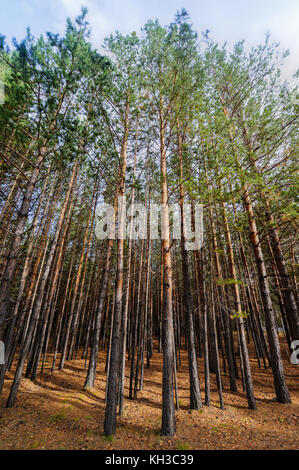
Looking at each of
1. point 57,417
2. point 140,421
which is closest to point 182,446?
point 140,421

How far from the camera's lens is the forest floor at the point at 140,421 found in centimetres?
447

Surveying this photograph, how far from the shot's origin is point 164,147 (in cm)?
654

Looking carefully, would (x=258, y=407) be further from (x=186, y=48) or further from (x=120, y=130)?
(x=186, y=48)

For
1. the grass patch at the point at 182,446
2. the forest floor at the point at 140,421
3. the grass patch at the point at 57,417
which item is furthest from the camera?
the grass patch at the point at 57,417

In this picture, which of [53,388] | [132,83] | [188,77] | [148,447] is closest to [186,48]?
[188,77]


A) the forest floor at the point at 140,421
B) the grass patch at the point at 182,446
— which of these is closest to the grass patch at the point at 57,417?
the forest floor at the point at 140,421

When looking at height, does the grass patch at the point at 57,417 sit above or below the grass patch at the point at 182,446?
→ below

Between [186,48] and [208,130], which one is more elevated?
[186,48]

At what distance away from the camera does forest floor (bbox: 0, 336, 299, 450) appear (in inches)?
176

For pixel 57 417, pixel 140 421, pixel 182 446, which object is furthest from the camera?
pixel 57 417

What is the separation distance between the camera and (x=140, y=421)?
5.58 m

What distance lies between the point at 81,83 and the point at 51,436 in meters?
9.76

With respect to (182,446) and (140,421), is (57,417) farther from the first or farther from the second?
(182,446)

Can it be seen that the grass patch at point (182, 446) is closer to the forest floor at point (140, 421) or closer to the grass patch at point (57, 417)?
the forest floor at point (140, 421)
